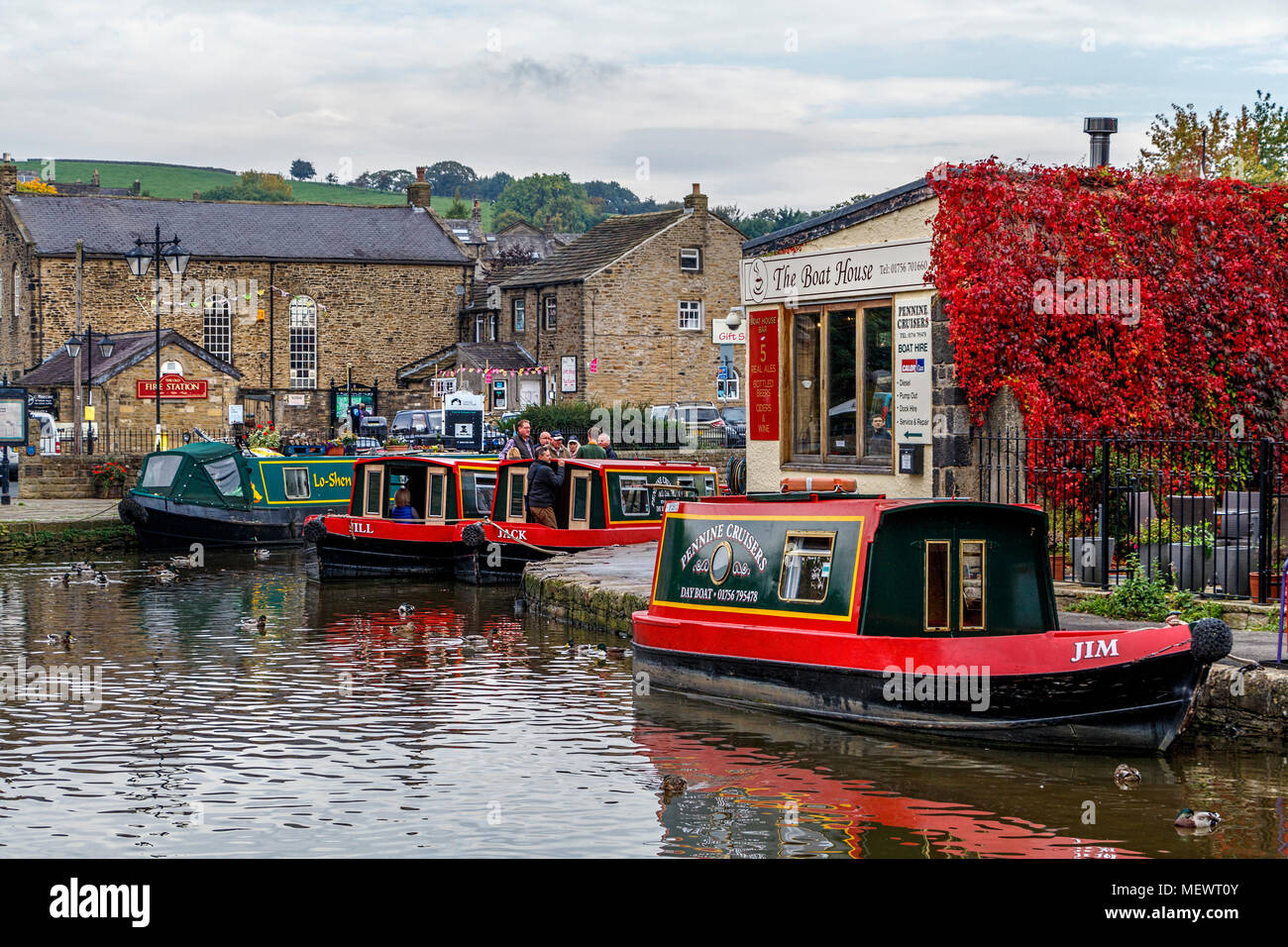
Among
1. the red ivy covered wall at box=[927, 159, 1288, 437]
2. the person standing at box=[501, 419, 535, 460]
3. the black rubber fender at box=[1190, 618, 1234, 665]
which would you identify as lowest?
the black rubber fender at box=[1190, 618, 1234, 665]

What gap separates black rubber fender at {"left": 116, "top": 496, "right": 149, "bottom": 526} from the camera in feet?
93.2

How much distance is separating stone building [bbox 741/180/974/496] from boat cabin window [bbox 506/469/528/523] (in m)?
4.54

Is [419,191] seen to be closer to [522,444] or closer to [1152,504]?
[522,444]

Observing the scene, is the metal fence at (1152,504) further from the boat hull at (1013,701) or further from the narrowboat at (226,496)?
the narrowboat at (226,496)

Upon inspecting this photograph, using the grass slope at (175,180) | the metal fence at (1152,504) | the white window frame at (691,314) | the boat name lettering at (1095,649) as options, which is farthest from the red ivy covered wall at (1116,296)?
the grass slope at (175,180)

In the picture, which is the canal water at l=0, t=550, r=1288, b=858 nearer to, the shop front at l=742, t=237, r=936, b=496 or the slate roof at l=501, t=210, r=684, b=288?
the shop front at l=742, t=237, r=936, b=496

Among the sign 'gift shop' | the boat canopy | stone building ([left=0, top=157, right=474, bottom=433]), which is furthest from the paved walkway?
stone building ([left=0, top=157, right=474, bottom=433])

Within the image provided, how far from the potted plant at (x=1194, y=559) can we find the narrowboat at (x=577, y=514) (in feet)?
32.6

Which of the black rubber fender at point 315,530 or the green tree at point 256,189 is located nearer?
the black rubber fender at point 315,530

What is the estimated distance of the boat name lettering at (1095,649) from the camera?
11.1m

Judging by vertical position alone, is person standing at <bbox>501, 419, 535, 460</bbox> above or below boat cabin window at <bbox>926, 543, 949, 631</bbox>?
above

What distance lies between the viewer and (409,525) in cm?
2412
